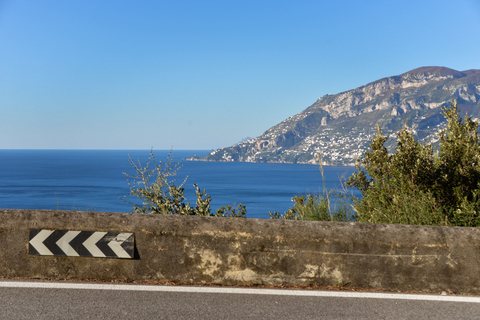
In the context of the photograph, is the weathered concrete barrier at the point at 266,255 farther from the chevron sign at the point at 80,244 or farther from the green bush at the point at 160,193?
the green bush at the point at 160,193

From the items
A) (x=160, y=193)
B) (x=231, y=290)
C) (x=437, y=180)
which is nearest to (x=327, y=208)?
(x=437, y=180)

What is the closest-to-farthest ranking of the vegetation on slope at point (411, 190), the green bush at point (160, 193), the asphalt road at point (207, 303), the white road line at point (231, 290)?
the asphalt road at point (207, 303) → the white road line at point (231, 290) → the vegetation on slope at point (411, 190) → the green bush at point (160, 193)

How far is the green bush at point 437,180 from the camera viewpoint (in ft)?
21.2

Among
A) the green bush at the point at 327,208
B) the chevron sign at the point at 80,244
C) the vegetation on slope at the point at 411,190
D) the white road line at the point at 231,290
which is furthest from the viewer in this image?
the green bush at the point at 327,208

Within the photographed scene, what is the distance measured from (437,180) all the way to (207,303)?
520cm

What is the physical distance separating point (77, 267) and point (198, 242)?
1169mm

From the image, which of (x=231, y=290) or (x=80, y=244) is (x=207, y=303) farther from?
(x=80, y=244)

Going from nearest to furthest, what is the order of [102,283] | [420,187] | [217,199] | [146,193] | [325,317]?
[325,317], [102,283], [420,187], [146,193], [217,199]

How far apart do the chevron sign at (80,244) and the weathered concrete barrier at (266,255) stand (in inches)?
2.2

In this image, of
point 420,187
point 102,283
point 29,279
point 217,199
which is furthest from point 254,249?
point 217,199

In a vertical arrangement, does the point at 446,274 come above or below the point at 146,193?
below

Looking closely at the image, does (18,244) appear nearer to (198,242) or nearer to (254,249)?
(198,242)

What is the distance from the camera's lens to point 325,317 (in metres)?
3.42

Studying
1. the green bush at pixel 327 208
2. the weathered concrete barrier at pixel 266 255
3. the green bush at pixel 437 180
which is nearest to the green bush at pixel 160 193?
the green bush at pixel 327 208
